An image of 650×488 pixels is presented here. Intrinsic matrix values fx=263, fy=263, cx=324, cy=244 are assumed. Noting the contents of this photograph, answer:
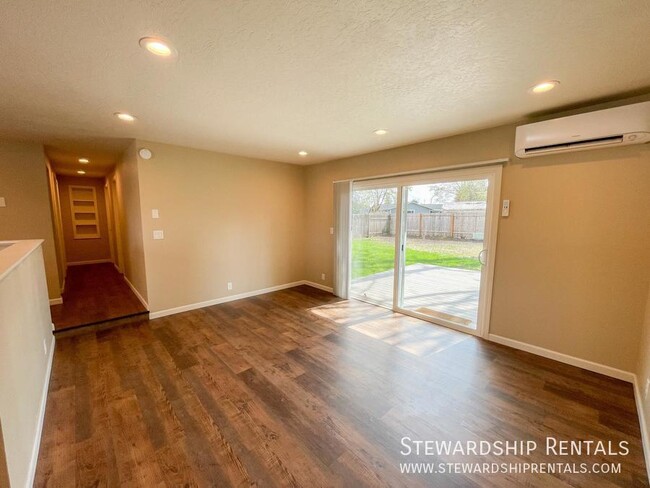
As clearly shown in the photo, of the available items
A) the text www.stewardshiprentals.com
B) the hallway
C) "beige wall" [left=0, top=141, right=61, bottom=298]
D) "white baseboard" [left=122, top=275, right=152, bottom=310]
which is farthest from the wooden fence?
"beige wall" [left=0, top=141, right=61, bottom=298]

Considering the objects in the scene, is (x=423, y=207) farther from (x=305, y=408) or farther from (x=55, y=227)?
(x=55, y=227)

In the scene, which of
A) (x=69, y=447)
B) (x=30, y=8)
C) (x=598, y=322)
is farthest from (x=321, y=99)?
(x=598, y=322)

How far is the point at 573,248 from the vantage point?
8.17 ft

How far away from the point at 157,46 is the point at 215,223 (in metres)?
2.91

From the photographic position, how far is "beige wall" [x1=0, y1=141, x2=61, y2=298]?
3596mm

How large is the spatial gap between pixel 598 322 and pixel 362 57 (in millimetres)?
3046

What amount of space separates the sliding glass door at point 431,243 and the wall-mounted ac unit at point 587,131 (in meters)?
0.42

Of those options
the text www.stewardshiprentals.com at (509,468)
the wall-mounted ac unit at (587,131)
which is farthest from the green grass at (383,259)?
the text www.stewardshiprentals.com at (509,468)

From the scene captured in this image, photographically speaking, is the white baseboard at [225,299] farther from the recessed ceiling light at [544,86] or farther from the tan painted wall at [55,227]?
the recessed ceiling light at [544,86]

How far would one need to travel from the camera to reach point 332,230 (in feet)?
15.9

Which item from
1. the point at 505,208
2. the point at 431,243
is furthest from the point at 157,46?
the point at 431,243

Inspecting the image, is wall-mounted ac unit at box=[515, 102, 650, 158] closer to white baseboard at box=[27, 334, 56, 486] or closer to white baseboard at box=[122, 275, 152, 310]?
white baseboard at box=[27, 334, 56, 486]

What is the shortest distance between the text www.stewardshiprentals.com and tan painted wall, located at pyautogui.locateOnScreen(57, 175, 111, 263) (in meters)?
8.89

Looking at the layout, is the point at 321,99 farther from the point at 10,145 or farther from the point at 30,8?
the point at 10,145
